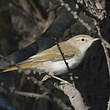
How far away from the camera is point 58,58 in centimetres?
452

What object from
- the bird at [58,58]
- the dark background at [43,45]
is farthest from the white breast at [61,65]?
the dark background at [43,45]

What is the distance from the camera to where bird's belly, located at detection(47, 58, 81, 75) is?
4293 millimetres

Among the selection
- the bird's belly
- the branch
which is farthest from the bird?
the branch

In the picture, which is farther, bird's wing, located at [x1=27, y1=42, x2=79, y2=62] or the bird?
bird's wing, located at [x1=27, y1=42, x2=79, y2=62]

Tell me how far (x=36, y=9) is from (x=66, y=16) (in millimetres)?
1915

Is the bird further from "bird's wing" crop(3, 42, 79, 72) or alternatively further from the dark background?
the dark background

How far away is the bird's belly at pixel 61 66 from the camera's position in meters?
4.29

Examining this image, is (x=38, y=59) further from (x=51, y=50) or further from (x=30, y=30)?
(x=30, y=30)

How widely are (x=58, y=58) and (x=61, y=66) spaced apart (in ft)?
0.67

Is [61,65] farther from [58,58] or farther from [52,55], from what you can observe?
[52,55]

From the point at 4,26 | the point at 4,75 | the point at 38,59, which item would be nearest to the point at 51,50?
the point at 38,59

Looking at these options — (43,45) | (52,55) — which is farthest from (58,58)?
(43,45)

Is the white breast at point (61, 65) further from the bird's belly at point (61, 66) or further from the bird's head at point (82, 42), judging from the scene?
the bird's head at point (82, 42)

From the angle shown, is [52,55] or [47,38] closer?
[52,55]
